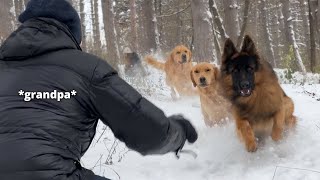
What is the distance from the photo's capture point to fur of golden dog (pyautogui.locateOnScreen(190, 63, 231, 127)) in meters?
6.51

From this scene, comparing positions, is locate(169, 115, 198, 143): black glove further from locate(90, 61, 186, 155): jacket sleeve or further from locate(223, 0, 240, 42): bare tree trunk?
locate(223, 0, 240, 42): bare tree trunk

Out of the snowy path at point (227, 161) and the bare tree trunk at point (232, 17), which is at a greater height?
the bare tree trunk at point (232, 17)

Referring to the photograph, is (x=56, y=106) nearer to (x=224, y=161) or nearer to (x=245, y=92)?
(x=224, y=161)

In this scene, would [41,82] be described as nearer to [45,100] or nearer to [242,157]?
[45,100]

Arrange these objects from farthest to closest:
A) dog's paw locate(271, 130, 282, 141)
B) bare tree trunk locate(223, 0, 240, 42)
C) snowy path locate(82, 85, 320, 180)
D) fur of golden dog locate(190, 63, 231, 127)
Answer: bare tree trunk locate(223, 0, 240, 42)
fur of golden dog locate(190, 63, 231, 127)
dog's paw locate(271, 130, 282, 141)
snowy path locate(82, 85, 320, 180)

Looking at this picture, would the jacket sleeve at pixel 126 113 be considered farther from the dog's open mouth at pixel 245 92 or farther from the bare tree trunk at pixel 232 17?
the bare tree trunk at pixel 232 17

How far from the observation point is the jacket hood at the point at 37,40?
6.55 ft

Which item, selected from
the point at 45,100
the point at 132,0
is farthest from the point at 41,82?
the point at 132,0

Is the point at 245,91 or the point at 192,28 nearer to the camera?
the point at 245,91

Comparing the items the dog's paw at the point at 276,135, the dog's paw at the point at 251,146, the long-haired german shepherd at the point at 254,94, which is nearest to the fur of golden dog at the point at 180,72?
the long-haired german shepherd at the point at 254,94

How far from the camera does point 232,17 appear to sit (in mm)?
13227

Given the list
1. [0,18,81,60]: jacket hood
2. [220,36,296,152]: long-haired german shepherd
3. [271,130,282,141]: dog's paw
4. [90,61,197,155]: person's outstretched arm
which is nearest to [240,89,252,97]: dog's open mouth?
[220,36,296,152]: long-haired german shepherd

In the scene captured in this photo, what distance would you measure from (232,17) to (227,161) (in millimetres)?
9063

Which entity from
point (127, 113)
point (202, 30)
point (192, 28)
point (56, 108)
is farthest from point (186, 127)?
point (192, 28)
